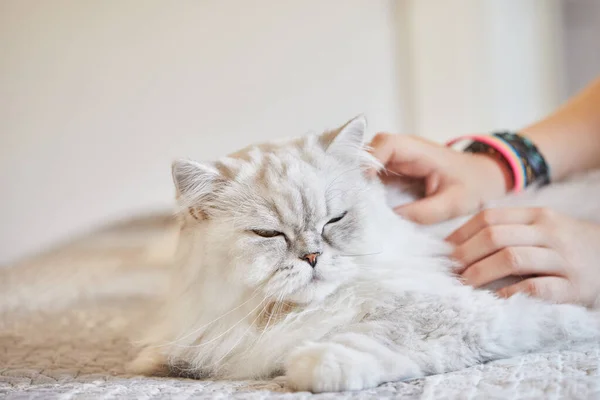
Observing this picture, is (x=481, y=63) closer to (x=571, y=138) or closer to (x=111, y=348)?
(x=571, y=138)

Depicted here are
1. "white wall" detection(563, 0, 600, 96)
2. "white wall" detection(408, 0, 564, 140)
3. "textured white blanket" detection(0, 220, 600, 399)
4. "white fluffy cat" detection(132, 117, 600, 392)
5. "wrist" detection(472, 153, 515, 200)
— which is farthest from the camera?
"white wall" detection(563, 0, 600, 96)

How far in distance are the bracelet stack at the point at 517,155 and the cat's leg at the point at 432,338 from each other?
438 millimetres

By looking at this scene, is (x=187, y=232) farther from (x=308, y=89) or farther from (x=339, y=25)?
(x=339, y=25)

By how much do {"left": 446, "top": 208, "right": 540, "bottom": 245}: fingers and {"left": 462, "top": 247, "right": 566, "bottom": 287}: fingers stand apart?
0.23ft

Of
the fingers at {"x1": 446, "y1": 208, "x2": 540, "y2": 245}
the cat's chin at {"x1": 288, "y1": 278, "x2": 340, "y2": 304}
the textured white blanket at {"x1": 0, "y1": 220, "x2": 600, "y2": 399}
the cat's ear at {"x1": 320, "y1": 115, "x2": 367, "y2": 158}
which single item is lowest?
the textured white blanket at {"x1": 0, "y1": 220, "x2": 600, "y2": 399}

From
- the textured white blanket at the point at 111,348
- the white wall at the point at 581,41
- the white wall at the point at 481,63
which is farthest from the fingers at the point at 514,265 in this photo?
the white wall at the point at 581,41

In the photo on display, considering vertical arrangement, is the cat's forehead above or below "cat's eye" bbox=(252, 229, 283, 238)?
above

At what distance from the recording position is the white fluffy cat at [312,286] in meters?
0.96

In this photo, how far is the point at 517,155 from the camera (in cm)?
138

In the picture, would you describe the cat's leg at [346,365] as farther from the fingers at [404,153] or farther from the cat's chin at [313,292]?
the fingers at [404,153]

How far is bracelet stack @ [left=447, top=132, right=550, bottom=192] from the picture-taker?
54.4 inches

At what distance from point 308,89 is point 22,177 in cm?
133

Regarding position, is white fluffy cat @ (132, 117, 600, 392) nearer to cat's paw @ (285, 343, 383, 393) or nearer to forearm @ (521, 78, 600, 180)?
cat's paw @ (285, 343, 383, 393)

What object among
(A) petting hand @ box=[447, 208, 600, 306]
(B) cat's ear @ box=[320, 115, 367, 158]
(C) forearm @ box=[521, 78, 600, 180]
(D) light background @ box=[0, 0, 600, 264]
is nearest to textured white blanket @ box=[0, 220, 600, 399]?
(A) petting hand @ box=[447, 208, 600, 306]
